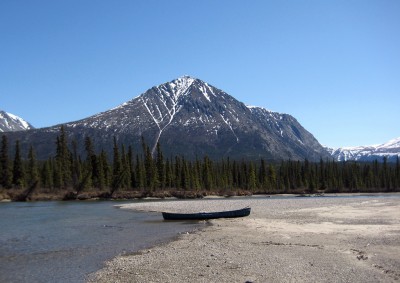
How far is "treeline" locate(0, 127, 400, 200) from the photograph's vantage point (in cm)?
13900

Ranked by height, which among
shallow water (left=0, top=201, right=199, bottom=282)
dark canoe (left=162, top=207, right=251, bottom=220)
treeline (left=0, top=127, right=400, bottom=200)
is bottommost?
shallow water (left=0, top=201, right=199, bottom=282)

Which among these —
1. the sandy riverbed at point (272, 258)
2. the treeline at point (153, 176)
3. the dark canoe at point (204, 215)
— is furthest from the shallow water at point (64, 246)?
the treeline at point (153, 176)

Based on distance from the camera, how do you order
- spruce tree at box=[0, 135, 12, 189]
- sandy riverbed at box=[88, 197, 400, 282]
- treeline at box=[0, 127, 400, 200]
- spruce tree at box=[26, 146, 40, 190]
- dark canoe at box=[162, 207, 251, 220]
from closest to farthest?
sandy riverbed at box=[88, 197, 400, 282]
dark canoe at box=[162, 207, 251, 220]
spruce tree at box=[0, 135, 12, 189]
spruce tree at box=[26, 146, 40, 190]
treeline at box=[0, 127, 400, 200]

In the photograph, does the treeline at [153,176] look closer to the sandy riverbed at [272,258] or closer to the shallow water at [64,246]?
the shallow water at [64,246]

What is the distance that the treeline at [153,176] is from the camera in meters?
139

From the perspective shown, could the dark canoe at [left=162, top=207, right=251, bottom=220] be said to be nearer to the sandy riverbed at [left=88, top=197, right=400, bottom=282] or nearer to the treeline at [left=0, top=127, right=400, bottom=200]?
the sandy riverbed at [left=88, top=197, right=400, bottom=282]

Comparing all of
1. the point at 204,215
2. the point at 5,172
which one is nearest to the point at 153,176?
the point at 5,172

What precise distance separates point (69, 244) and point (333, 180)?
16401cm

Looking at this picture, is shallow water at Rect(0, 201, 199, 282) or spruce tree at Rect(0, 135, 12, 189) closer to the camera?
shallow water at Rect(0, 201, 199, 282)

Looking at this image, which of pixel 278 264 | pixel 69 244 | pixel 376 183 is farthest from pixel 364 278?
pixel 376 183

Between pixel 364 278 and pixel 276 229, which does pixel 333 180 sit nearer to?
pixel 276 229

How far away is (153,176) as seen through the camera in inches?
5974

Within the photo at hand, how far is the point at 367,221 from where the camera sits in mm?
43812

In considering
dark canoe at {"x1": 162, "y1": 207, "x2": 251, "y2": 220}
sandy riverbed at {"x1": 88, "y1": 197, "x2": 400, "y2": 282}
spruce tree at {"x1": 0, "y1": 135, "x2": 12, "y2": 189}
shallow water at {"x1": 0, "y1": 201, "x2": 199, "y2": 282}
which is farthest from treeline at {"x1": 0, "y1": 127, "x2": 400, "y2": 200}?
sandy riverbed at {"x1": 88, "y1": 197, "x2": 400, "y2": 282}
